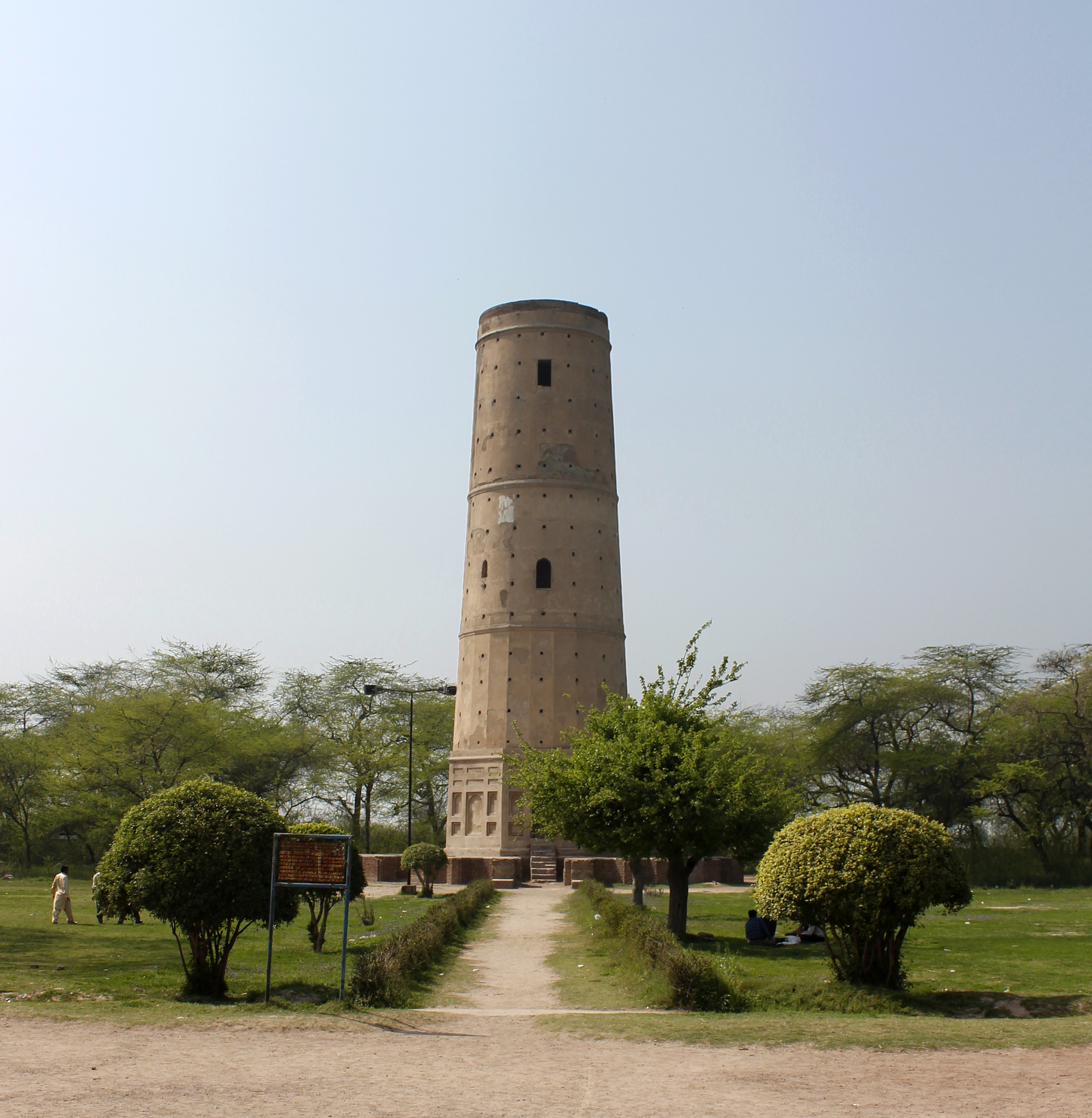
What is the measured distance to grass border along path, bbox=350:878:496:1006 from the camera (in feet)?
40.3

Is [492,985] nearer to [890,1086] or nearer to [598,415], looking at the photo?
[890,1086]

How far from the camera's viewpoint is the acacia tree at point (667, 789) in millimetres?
19031

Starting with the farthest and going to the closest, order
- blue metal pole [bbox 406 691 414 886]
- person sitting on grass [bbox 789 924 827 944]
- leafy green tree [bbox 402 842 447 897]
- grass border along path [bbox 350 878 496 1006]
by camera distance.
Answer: blue metal pole [bbox 406 691 414 886], leafy green tree [bbox 402 842 447 897], person sitting on grass [bbox 789 924 827 944], grass border along path [bbox 350 878 496 1006]

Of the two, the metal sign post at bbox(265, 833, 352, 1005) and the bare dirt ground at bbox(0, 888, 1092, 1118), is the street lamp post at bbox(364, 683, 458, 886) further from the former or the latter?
the bare dirt ground at bbox(0, 888, 1092, 1118)

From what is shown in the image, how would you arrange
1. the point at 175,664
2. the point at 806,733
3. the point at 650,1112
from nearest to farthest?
the point at 650,1112
the point at 806,733
the point at 175,664

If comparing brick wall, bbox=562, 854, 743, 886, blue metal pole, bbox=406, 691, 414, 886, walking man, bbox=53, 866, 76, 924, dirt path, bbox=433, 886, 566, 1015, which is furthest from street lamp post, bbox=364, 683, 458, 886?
walking man, bbox=53, 866, 76, 924

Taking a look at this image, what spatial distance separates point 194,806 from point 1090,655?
36269 mm

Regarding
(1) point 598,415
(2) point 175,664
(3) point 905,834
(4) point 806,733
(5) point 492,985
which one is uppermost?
(1) point 598,415

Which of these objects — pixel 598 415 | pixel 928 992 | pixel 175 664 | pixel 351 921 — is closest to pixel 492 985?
pixel 928 992

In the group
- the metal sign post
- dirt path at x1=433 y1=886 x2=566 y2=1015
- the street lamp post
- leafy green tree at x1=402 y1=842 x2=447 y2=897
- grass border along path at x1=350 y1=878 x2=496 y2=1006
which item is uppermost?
the street lamp post

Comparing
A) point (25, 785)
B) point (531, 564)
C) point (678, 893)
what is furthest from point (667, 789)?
point (25, 785)

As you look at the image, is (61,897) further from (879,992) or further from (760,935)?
(879,992)

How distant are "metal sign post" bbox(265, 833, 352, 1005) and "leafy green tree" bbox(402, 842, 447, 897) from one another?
18.7 m

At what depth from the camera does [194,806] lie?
13.0 m
